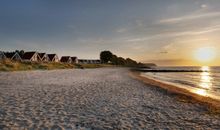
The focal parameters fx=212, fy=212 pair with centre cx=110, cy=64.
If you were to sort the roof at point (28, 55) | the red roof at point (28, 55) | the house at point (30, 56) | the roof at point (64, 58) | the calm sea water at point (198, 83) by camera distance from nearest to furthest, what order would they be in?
1. the calm sea water at point (198, 83)
2. the house at point (30, 56)
3. the red roof at point (28, 55)
4. the roof at point (28, 55)
5. the roof at point (64, 58)

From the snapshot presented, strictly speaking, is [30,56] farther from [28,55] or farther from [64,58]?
[64,58]

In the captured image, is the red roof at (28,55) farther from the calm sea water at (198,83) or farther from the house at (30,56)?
the calm sea water at (198,83)

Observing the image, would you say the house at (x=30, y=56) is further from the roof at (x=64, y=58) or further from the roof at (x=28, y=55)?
the roof at (x=64, y=58)

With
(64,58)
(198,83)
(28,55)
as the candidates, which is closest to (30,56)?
(28,55)

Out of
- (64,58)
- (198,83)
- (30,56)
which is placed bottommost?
(198,83)

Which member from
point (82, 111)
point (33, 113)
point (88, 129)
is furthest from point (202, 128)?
point (33, 113)

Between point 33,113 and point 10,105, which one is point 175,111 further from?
point 10,105

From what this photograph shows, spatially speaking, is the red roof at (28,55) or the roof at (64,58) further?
the roof at (64,58)

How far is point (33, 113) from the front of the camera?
10.7 m

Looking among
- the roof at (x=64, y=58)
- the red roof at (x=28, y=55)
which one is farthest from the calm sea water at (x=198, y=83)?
the roof at (x=64, y=58)

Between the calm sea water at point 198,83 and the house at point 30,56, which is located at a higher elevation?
the house at point 30,56

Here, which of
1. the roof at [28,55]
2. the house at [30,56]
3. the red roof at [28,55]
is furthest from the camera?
the roof at [28,55]

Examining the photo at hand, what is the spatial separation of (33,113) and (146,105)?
282 inches

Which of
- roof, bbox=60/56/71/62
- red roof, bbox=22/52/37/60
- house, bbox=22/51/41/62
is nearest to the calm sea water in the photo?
house, bbox=22/51/41/62
